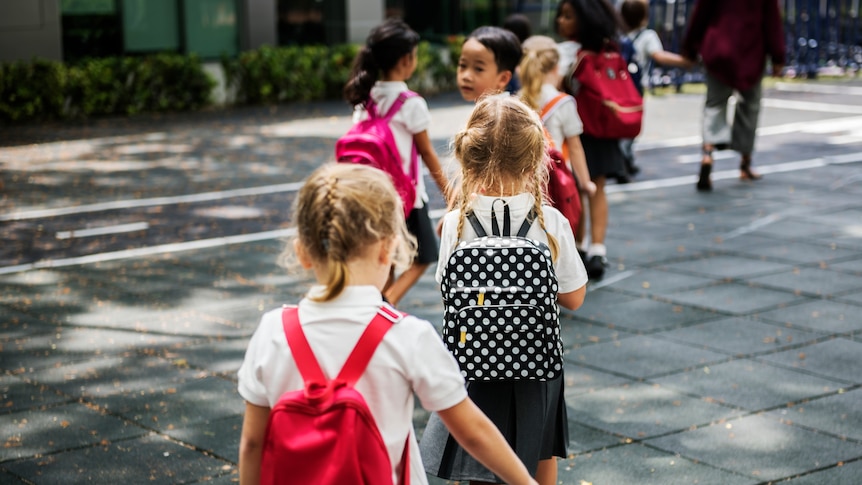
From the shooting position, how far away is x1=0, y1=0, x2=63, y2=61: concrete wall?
16938mm

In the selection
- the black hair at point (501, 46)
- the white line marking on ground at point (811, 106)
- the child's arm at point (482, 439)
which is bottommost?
the white line marking on ground at point (811, 106)

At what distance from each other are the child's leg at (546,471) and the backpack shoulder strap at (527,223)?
76 cm

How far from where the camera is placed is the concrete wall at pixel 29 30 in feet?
55.6

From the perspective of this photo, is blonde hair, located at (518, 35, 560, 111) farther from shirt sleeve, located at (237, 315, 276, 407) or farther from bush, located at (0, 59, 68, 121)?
bush, located at (0, 59, 68, 121)

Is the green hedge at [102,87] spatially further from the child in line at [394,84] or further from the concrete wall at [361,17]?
the child in line at [394,84]

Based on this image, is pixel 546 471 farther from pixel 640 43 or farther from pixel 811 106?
pixel 811 106

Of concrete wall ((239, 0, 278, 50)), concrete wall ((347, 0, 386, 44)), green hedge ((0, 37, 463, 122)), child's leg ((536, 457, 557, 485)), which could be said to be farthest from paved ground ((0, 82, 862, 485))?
concrete wall ((347, 0, 386, 44))

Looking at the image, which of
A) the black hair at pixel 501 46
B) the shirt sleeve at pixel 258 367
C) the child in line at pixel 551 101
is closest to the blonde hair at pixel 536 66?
the child in line at pixel 551 101

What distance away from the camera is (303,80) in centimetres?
1933

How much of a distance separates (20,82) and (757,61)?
10483 mm

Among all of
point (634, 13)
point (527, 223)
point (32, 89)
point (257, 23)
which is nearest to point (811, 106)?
point (634, 13)

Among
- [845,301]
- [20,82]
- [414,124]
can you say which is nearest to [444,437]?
[414,124]

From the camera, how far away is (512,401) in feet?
11.2

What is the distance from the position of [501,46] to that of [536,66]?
875 millimetres
